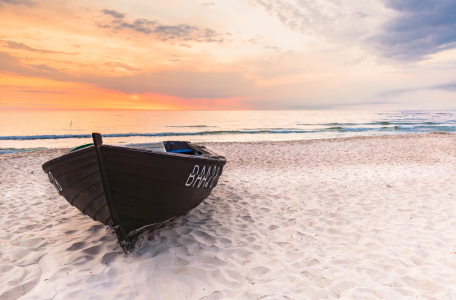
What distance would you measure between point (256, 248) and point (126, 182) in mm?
2226

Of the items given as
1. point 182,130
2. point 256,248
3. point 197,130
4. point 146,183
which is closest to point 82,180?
point 146,183

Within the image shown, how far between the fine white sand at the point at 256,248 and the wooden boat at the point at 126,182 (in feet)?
1.84

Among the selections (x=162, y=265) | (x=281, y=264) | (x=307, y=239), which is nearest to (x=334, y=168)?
(x=307, y=239)

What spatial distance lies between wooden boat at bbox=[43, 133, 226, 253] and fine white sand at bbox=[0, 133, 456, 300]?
0.56m

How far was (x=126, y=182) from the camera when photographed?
3494mm

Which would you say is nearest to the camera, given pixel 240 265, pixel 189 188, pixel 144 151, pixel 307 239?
pixel 144 151

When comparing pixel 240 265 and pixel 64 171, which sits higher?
pixel 64 171

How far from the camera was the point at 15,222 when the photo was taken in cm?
502

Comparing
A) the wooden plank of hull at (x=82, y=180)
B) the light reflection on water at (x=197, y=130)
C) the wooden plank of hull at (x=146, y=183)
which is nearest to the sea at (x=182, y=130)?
the light reflection on water at (x=197, y=130)

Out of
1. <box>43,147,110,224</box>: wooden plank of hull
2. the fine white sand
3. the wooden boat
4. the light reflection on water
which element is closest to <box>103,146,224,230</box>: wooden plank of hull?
the wooden boat

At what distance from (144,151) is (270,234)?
2.66m

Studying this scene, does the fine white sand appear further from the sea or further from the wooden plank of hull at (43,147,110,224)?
the sea

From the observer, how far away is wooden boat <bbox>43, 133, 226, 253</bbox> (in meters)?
3.35

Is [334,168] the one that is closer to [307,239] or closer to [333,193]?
[333,193]
